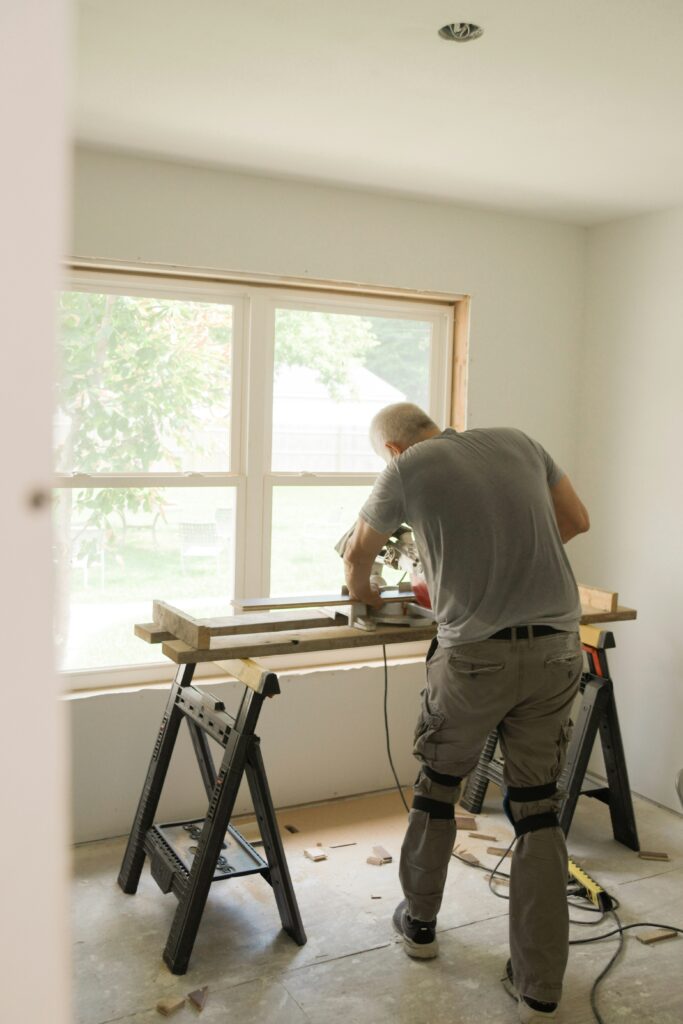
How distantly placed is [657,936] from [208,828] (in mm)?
1499

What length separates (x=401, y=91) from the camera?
2.80 meters

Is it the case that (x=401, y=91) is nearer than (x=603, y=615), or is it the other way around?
(x=401, y=91)

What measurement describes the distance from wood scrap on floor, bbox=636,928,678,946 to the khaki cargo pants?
2.00 feet

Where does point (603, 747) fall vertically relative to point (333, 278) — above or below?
below

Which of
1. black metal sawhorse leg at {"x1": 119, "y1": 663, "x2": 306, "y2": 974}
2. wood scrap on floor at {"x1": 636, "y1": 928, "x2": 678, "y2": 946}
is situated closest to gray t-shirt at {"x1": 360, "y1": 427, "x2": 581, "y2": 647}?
black metal sawhorse leg at {"x1": 119, "y1": 663, "x2": 306, "y2": 974}

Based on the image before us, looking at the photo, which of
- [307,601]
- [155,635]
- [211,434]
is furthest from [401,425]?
[211,434]

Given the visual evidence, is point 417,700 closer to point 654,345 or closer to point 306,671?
point 306,671

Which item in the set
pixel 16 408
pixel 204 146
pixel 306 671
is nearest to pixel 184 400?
pixel 204 146

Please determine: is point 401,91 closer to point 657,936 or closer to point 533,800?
point 533,800

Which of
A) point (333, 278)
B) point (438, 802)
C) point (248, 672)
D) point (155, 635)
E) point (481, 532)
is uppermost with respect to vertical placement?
point (333, 278)

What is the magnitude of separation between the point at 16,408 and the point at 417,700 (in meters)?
4.03

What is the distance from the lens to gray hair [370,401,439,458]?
2803 mm

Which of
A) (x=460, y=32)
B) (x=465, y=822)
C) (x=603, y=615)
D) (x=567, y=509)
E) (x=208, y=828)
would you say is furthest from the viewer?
(x=465, y=822)

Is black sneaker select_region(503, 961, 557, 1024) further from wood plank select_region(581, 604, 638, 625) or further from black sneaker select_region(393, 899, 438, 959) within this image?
wood plank select_region(581, 604, 638, 625)
